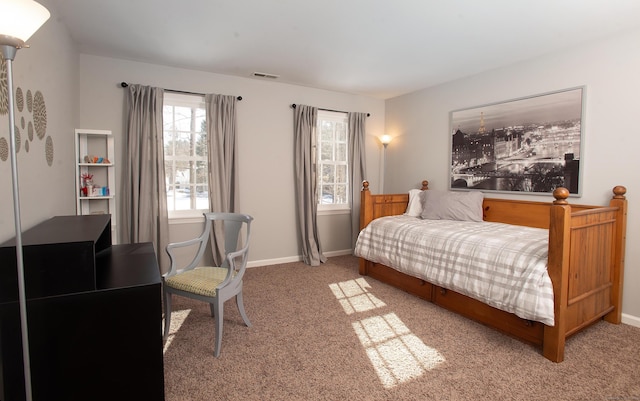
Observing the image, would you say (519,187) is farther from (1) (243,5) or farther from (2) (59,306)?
(2) (59,306)

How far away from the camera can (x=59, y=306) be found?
4.56ft

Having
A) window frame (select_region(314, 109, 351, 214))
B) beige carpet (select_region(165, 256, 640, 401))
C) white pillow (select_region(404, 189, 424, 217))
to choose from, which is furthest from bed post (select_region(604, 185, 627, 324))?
window frame (select_region(314, 109, 351, 214))

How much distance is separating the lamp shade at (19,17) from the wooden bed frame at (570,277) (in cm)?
264

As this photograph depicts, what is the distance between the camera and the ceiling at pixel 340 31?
2.40 metres

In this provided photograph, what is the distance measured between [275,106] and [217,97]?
74 centimetres

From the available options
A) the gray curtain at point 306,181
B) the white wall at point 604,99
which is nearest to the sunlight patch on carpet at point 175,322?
the gray curtain at point 306,181

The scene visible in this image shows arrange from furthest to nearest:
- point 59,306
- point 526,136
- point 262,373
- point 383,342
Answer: point 526,136 < point 383,342 < point 262,373 < point 59,306

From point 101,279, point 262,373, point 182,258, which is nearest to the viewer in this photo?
point 101,279

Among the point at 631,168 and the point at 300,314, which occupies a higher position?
the point at 631,168

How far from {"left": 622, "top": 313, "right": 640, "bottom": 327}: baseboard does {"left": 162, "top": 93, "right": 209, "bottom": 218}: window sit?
407 cm

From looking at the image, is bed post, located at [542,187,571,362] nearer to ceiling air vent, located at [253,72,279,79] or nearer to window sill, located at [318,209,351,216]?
window sill, located at [318,209,351,216]

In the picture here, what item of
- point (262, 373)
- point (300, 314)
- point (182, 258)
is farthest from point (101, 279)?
point (182, 258)

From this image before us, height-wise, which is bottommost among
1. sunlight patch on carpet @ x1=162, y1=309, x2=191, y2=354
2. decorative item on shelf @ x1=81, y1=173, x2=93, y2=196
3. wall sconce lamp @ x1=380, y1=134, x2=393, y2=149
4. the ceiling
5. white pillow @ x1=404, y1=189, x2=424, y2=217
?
sunlight patch on carpet @ x1=162, y1=309, x2=191, y2=354

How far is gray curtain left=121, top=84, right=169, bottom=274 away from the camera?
3.49m
